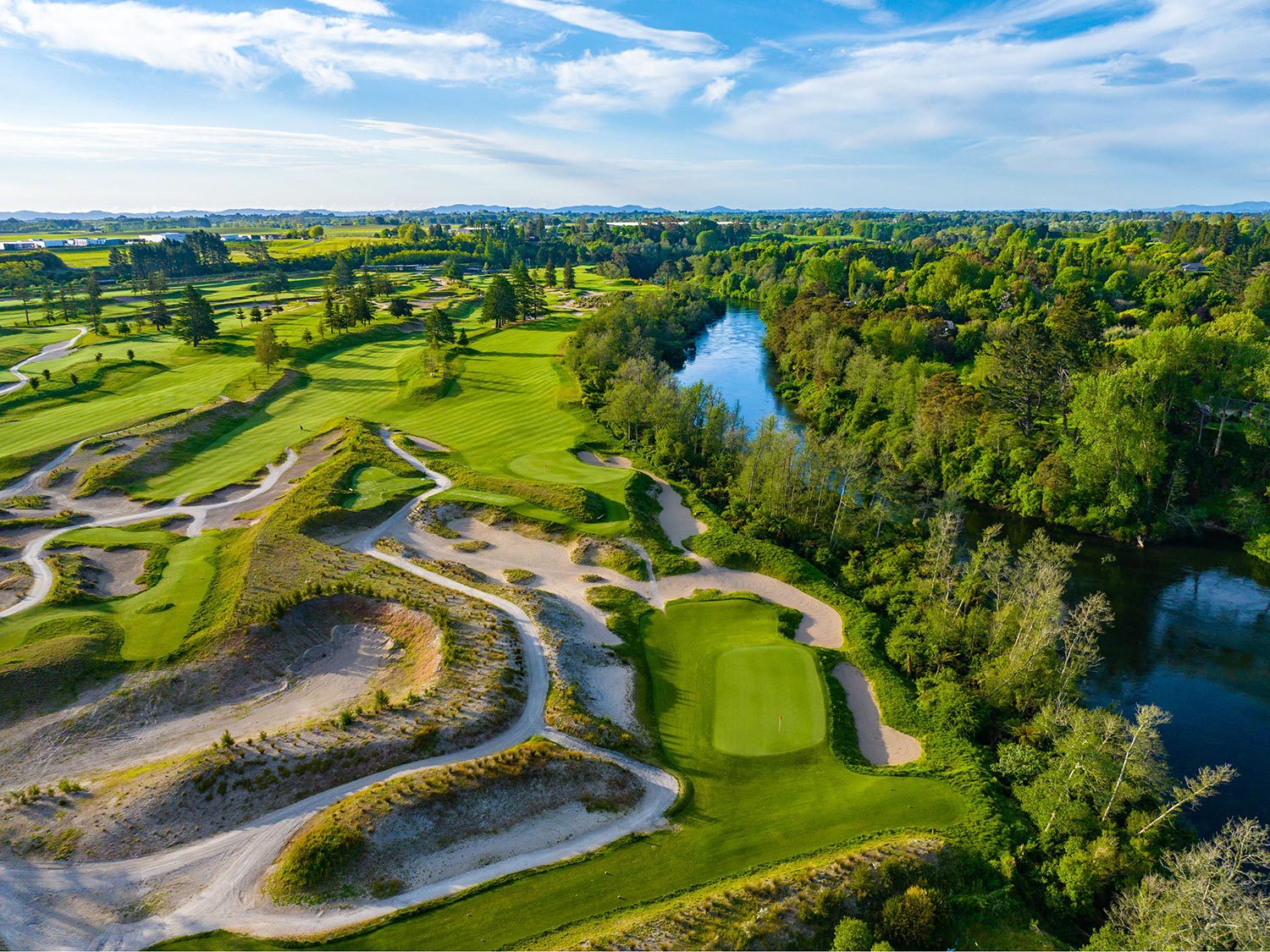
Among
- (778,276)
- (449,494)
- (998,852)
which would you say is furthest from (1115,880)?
(778,276)

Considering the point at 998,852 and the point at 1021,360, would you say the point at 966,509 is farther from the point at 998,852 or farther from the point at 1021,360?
the point at 998,852

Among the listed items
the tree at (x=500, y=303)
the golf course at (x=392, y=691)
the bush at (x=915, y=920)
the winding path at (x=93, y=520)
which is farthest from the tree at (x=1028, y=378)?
the tree at (x=500, y=303)

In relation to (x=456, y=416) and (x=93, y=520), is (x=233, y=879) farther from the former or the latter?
(x=456, y=416)

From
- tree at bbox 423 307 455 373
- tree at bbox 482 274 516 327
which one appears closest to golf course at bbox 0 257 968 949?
tree at bbox 423 307 455 373

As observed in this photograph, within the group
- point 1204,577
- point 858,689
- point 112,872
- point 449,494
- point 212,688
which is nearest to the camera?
point 112,872

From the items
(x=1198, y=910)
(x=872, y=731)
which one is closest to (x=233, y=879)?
(x=872, y=731)

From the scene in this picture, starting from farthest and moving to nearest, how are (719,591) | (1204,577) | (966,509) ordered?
(966,509), (1204,577), (719,591)

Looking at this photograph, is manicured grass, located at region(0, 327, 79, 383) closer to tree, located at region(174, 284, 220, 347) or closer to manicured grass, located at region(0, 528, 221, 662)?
tree, located at region(174, 284, 220, 347)

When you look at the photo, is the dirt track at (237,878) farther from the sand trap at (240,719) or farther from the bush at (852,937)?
the bush at (852,937)
